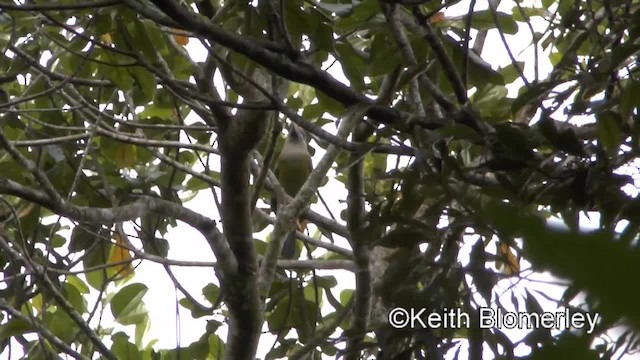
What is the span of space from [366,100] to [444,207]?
237mm

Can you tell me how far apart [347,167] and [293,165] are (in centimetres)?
90

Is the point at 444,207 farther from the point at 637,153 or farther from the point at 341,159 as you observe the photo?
the point at 341,159

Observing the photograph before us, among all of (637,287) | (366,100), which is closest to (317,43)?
(366,100)

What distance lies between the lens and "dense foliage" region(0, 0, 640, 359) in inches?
36.5

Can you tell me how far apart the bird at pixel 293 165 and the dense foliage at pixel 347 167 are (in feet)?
0.20

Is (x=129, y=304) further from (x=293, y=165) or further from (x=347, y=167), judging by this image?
(x=347, y=167)

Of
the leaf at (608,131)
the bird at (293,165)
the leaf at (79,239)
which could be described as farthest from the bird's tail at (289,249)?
the leaf at (608,131)

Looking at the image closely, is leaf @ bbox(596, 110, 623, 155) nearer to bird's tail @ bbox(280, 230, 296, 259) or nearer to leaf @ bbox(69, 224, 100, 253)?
bird's tail @ bbox(280, 230, 296, 259)

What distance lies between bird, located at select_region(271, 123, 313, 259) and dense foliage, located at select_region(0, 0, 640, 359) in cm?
6

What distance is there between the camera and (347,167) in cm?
123

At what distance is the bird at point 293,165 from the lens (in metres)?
2.13

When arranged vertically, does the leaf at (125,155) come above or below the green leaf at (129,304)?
above

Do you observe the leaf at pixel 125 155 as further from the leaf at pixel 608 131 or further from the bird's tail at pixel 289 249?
the leaf at pixel 608 131

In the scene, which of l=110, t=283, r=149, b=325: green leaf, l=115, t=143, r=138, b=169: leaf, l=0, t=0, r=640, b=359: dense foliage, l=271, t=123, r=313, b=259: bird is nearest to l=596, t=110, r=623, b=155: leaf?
l=0, t=0, r=640, b=359: dense foliage
